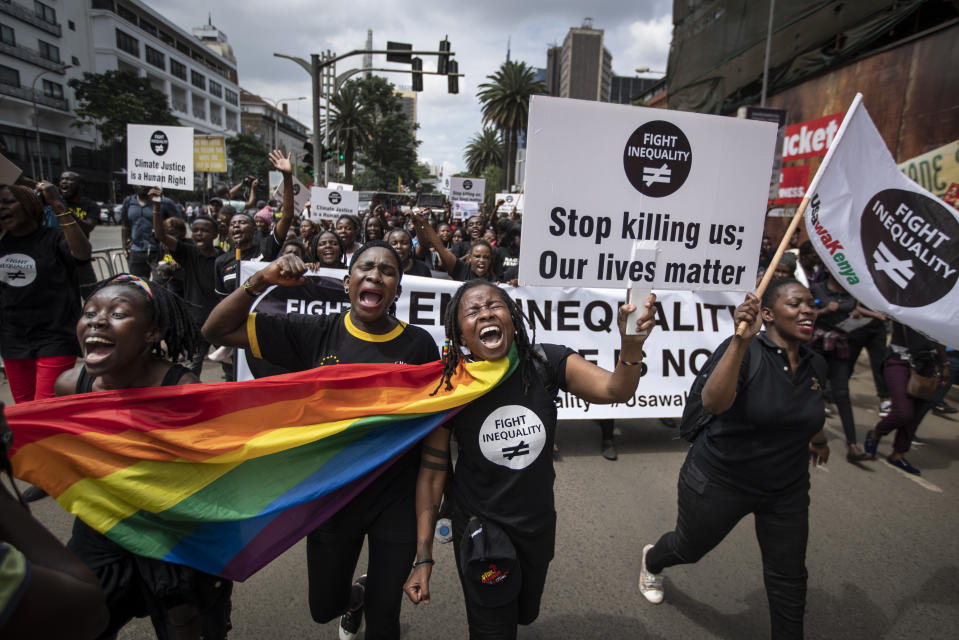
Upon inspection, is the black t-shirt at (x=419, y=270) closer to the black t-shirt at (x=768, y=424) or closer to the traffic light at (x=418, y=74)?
the black t-shirt at (x=768, y=424)

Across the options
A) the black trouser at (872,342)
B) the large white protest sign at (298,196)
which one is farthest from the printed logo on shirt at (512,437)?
the large white protest sign at (298,196)

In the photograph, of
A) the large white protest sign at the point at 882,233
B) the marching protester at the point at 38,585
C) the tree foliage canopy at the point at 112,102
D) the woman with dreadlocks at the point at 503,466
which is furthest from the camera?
the tree foliage canopy at the point at 112,102

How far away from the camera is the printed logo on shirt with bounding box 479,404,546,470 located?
1.95 m

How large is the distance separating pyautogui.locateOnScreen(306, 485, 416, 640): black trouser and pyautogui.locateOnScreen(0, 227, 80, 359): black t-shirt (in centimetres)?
264

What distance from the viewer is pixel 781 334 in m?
2.47

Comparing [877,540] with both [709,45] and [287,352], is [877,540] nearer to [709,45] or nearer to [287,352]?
[287,352]

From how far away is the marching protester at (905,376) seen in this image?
165 inches

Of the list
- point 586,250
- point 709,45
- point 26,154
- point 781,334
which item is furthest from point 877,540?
point 26,154

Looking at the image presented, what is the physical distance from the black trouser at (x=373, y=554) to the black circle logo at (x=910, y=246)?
9.56 ft

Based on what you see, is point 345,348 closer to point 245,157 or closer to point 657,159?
point 657,159

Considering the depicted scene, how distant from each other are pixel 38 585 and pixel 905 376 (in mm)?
5645

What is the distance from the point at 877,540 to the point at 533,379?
3.16 metres

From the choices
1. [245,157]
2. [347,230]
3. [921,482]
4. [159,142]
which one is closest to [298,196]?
[159,142]

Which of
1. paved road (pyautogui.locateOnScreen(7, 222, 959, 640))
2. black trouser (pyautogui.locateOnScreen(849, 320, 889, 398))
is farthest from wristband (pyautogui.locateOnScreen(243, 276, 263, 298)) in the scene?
black trouser (pyautogui.locateOnScreen(849, 320, 889, 398))
